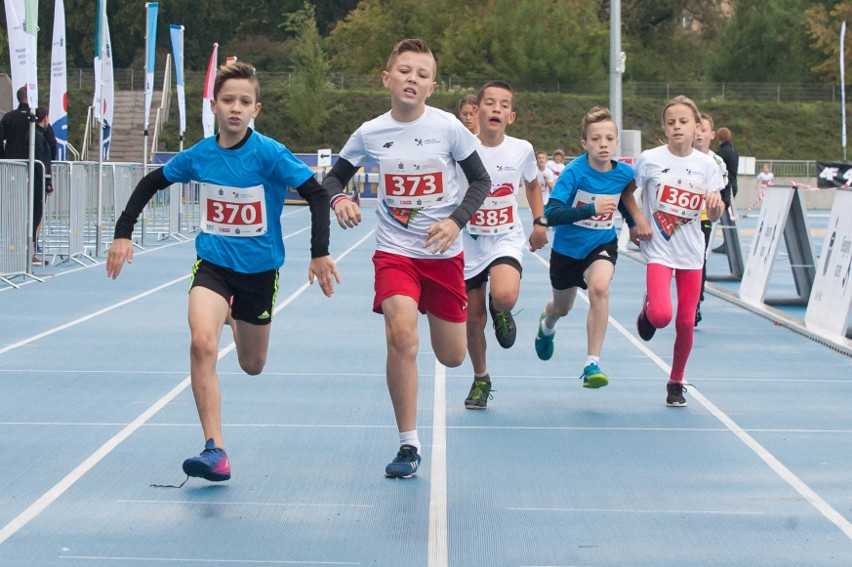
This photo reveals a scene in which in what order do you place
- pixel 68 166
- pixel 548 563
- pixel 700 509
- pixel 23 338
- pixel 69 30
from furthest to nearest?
pixel 69 30 → pixel 68 166 → pixel 23 338 → pixel 700 509 → pixel 548 563

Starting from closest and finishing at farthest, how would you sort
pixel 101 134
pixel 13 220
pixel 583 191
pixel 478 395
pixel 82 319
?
1. pixel 478 395
2. pixel 583 191
3. pixel 82 319
4. pixel 13 220
5. pixel 101 134

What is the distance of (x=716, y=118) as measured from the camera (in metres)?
69.9

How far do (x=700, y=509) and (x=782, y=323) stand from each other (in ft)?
26.1

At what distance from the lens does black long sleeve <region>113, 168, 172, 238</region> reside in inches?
263

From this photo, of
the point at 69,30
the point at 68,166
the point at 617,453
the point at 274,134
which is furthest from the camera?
the point at 69,30

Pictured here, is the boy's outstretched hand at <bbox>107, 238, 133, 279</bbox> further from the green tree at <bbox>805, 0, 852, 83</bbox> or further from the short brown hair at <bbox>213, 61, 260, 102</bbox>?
the green tree at <bbox>805, 0, 852, 83</bbox>

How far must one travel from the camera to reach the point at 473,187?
688cm

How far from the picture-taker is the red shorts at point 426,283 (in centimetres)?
676

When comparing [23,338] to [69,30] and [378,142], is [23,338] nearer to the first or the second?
[378,142]

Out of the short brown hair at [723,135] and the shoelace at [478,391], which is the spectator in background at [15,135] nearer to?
the short brown hair at [723,135]

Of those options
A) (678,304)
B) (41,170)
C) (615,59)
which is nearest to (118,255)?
(678,304)

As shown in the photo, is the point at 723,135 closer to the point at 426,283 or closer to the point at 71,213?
the point at 71,213

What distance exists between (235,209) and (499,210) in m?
2.43

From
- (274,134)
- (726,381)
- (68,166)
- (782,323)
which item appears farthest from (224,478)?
(274,134)
